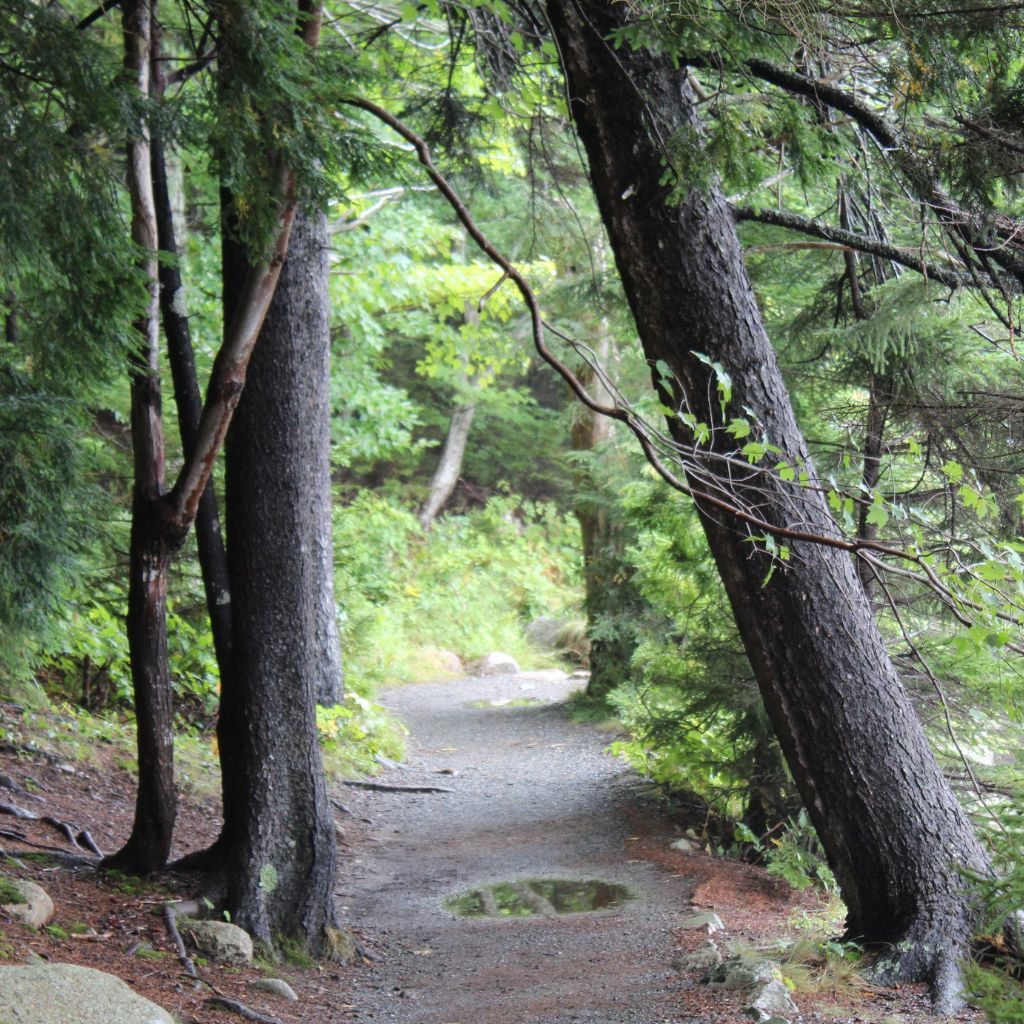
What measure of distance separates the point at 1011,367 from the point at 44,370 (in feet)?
17.7

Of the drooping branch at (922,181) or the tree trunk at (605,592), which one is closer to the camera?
the drooping branch at (922,181)

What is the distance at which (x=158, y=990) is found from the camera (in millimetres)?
4445

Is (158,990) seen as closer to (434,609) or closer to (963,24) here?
(963,24)

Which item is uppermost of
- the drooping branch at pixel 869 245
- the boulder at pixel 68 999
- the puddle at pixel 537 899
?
the drooping branch at pixel 869 245

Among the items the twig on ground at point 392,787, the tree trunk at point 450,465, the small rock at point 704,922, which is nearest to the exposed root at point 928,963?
the small rock at point 704,922

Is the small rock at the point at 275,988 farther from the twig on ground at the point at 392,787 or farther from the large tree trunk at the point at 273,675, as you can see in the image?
the twig on ground at the point at 392,787

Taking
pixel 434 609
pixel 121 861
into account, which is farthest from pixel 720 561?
pixel 434 609

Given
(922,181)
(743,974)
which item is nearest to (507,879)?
(743,974)

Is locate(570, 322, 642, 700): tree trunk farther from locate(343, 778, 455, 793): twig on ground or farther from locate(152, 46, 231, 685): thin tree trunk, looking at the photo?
locate(152, 46, 231, 685): thin tree trunk

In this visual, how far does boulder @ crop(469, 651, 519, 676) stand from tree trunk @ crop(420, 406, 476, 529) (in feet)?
18.3

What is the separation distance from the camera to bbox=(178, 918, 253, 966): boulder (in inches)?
198

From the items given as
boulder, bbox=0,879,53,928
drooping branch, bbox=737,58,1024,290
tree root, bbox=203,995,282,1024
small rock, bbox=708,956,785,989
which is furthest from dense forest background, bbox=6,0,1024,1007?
small rock, bbox=708,956,785,989

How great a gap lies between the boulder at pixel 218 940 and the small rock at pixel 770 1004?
7.65ft

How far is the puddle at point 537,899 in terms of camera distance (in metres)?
6.80
